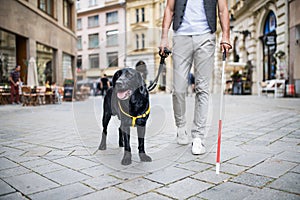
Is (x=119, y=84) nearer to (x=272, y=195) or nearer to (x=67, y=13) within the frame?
(x=272, y=195)

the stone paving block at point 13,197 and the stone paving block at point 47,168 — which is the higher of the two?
the stone paving block at point 47,168

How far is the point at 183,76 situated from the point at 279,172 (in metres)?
1.33

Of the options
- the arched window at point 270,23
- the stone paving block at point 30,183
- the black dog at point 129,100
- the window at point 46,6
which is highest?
the window at point 46,6

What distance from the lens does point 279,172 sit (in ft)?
6.95

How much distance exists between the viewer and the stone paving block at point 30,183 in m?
1.83

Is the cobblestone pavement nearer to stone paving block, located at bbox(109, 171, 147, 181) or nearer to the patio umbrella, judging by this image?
stone paving block, located at bbox(109, 171, 147, 181)

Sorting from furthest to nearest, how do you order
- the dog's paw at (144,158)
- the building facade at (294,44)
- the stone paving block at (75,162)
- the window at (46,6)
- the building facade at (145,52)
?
the window at (46,6), the building facade at (294,44), the building facade at (145,52), the dog's paw at (144,158), the stone paving block at (75,162)

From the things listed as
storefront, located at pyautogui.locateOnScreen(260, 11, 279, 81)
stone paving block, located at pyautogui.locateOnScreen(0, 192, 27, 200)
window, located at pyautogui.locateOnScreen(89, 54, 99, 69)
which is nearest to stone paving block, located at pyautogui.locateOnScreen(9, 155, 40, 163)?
stone paving block, located at pyautogui.locateOnScreen(0, 192, 27, 200)

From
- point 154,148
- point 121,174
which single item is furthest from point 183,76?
point 121,174

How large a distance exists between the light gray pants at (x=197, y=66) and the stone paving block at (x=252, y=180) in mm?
842

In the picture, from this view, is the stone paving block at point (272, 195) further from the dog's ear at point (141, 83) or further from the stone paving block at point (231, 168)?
the dog's ear at point (141, 83)

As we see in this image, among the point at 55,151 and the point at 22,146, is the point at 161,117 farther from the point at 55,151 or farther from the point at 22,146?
the point at 22,146

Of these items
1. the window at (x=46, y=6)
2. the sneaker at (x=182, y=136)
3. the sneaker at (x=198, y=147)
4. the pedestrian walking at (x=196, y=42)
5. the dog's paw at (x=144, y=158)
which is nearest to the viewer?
the dog's paw at (x=144, y=158)

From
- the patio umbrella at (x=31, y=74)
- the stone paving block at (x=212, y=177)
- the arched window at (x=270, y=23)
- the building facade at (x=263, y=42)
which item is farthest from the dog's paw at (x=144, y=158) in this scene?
the arched window at (x=270, y=23)
